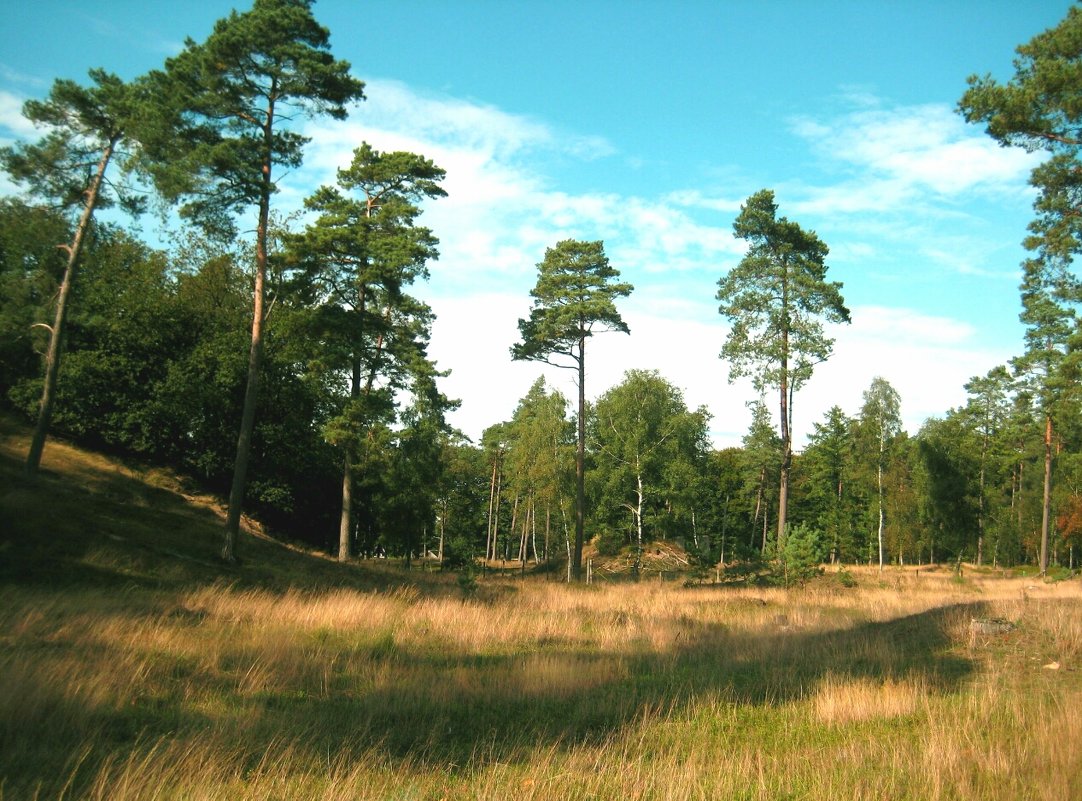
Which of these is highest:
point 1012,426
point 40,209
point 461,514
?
point 40,209

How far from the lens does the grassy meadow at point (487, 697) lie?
464 cm

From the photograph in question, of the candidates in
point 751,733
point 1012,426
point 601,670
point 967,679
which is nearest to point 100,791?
point 751,733

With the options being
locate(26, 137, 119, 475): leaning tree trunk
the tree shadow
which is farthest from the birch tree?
locate(26, 137, 119, 475): leaning tree trunk

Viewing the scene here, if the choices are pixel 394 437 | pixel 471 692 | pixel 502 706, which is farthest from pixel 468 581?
pixel 502 706

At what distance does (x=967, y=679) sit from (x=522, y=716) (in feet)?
16.9

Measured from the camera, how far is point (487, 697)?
7.16m

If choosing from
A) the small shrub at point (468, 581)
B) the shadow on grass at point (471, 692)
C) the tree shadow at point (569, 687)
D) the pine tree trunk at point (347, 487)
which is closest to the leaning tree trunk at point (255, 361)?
the small shrub at point (468, 581)

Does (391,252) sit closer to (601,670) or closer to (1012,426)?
(601,670)

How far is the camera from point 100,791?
3.92m

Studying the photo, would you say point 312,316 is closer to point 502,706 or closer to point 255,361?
point 255,361

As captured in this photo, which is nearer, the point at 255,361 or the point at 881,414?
the point at 255,361

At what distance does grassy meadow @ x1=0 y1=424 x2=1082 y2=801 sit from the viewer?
4645 mm

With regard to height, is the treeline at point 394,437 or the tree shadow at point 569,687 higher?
the treeline at point 394,437

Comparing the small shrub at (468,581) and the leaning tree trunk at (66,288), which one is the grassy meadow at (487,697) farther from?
the leaning tree trunk at (66,288)
